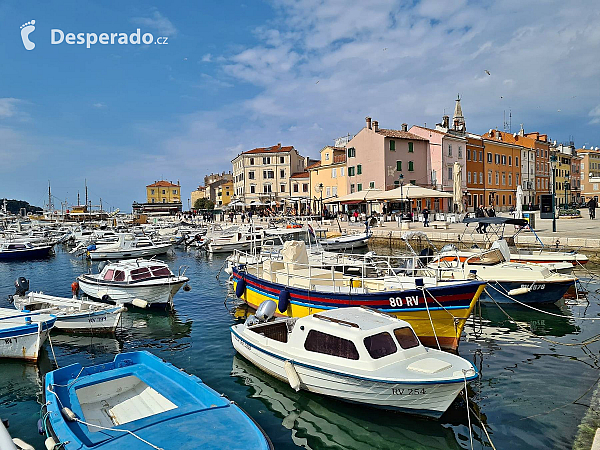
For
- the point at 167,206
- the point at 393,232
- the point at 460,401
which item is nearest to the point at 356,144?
the point at 393,232

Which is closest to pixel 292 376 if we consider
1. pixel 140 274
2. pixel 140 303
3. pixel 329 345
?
pixel 329 345

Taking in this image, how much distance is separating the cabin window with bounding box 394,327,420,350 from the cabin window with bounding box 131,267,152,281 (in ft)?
41.4

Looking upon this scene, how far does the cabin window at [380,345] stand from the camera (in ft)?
29.2

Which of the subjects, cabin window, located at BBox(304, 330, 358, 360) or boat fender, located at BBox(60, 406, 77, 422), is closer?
boat fender, located at BBox(60, 406, 77, 422)

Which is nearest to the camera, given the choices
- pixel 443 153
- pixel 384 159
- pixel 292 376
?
pixel 292 376

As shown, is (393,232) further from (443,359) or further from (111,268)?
(443,359)

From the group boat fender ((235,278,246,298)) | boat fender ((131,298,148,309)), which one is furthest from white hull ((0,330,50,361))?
boat fender ((235,278,246,298))

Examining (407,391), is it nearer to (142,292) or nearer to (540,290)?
(540,290)

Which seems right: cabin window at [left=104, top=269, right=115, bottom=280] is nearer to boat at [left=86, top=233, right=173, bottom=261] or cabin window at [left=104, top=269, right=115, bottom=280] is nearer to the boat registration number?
the boat registration number

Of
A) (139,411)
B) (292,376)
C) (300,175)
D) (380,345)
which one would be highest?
(300,175)

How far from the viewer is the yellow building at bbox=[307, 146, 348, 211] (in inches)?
2477

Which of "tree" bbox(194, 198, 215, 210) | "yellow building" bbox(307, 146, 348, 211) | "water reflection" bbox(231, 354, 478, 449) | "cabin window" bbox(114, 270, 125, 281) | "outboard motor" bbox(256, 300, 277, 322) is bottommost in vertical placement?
"water reflection" bbox(231, 354, 478, 449)

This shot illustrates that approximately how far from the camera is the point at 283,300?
1467 centimetres

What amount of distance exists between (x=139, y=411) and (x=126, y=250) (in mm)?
32981
